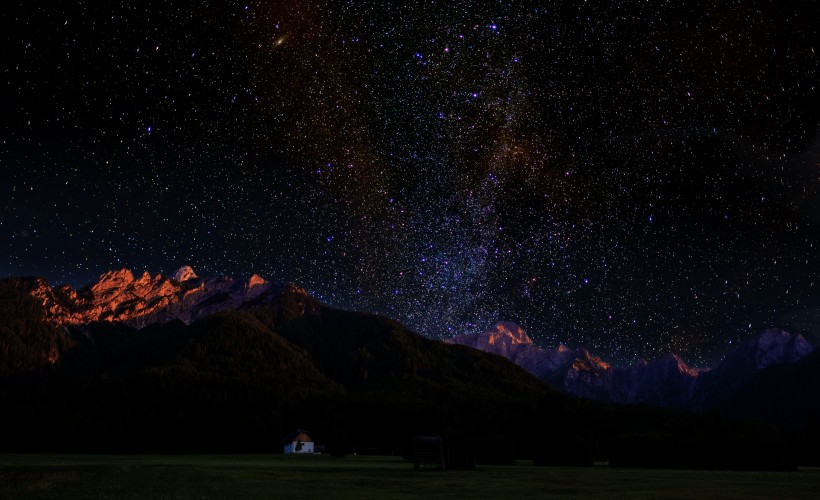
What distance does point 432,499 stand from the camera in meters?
24.5

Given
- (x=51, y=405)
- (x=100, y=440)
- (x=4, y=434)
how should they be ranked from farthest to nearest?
(x=51, y=405) → (x=100, y=440) → (x=4, y=434)

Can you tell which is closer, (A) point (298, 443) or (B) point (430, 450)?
(B) point (430, 450)

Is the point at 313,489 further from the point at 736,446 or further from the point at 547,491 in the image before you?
the point at 736,446

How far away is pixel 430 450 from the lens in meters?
49.8

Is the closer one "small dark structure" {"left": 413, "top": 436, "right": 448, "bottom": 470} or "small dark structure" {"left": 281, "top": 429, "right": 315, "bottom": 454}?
"small dark structure" {"left": 413, "top": 436, "right": 448, "bottom": 470}

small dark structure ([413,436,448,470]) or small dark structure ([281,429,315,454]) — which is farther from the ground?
small dark structure ([413,436,448,470])

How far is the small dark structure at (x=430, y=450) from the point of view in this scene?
49062 mm

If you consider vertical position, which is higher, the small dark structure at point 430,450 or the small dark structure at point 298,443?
the small dark structure at point 430,450

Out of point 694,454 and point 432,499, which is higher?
point 432,499

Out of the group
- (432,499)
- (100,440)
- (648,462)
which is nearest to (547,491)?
(432,499)

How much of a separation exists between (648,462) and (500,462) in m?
17.1

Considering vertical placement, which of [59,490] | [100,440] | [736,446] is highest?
[59,490]

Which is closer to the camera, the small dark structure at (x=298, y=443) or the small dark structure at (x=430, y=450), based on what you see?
the small dark structure at (x=430, y=450)

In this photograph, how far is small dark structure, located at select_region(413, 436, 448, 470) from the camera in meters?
49.1
